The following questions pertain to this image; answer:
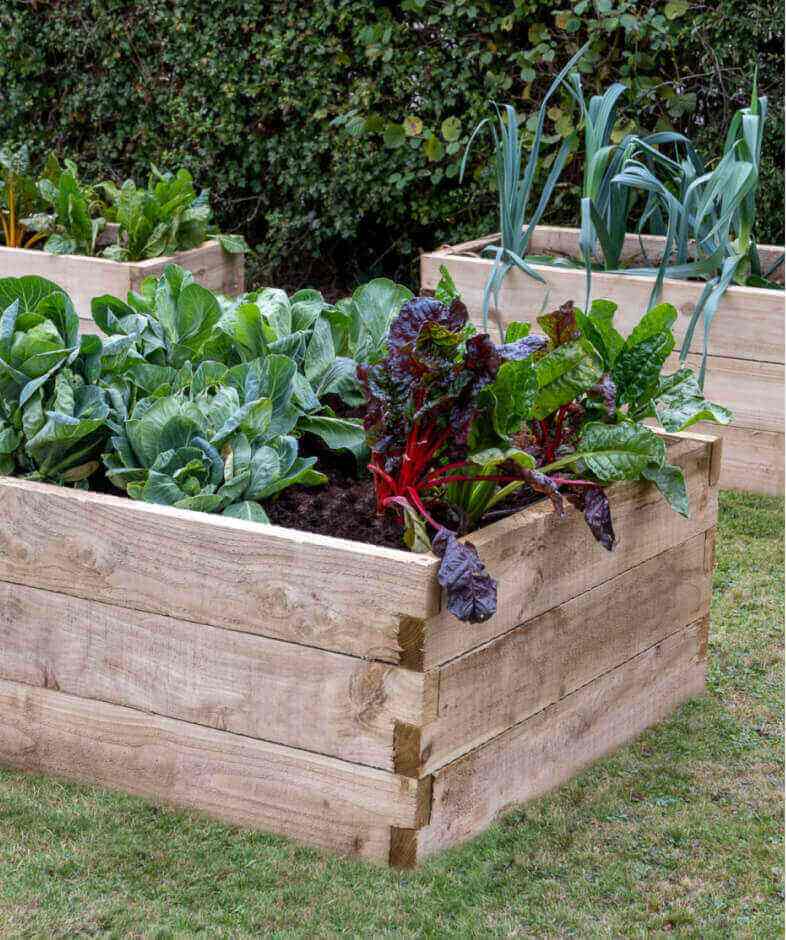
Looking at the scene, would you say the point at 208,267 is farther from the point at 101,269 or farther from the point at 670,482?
the point at 670,482

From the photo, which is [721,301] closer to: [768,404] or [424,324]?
[768,404]

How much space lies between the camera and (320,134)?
561 centimetres

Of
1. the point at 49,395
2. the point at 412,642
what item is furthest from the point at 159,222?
the point at 412,642

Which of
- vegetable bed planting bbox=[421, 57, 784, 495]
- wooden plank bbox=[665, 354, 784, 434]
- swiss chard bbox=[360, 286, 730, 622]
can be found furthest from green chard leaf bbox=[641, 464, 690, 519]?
wooden plank bbox=[665, 354, 784, 434]

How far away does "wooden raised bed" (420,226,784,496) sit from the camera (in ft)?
12.3

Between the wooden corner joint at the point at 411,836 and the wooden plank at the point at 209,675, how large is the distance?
70mm

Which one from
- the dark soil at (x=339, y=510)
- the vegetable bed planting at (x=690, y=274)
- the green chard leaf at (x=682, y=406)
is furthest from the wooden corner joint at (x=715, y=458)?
the vegetable bed planting at (x=690, y=274)

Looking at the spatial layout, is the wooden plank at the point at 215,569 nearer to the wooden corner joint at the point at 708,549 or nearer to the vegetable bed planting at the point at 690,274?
the wooden corner joint at the point at 708,549

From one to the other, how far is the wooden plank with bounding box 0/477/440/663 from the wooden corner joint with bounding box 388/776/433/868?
218 mm

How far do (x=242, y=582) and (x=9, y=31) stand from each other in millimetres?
5117

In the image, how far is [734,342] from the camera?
12.4 feet

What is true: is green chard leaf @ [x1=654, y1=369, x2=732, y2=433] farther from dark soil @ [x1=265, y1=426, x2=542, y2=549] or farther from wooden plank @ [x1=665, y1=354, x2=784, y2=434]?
wooden plank @ [x1=665, y1=354, x2=784, y2=434]

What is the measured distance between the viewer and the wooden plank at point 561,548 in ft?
6.33

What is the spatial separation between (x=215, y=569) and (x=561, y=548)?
566 millimetres
